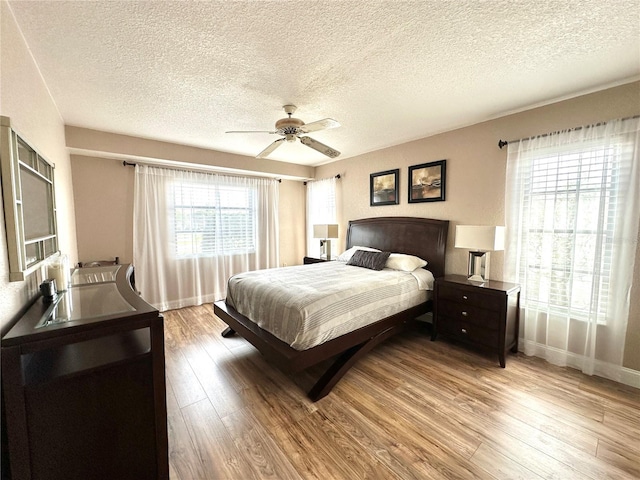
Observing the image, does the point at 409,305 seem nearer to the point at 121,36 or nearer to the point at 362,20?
the point at 362,20

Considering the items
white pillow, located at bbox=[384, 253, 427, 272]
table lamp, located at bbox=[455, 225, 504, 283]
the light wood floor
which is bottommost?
the light wood floor

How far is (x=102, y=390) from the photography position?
3.80 ft

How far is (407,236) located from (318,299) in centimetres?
212

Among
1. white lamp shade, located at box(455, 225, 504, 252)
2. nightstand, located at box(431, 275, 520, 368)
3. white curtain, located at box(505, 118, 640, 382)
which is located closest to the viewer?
white curtain, located at box(505, 118, 640, 382)

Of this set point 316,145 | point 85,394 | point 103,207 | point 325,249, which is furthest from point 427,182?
point 103,207

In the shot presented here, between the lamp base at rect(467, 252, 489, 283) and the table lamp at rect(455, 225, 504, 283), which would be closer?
the table lamp at rect(455, 225, 504, 283)

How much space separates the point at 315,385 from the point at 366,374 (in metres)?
0.55

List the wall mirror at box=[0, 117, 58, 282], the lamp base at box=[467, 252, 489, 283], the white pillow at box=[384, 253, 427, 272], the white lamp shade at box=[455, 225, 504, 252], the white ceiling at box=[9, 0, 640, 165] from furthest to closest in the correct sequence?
the white pillow at box=[384, 253, 427, 272] < the lamp base at box=[467, 252, 489, 283] < the white lamp shade at box=[455, 225, 504, 252] < the white ceiling at box=[9, 0, 640, 165] < the wall mirror at box=[0, 117, 58, 282]

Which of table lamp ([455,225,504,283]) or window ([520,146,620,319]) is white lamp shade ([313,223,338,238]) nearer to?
table lamp ([455,225,504,283])

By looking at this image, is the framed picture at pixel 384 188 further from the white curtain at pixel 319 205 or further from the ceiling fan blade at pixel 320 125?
the ceiling fan blade at pixel 320 125

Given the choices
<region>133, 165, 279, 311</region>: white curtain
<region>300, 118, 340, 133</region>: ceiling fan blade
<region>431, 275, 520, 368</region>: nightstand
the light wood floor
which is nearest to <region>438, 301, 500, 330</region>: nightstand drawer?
<region>431, 275, 520, 368</region>: nightstand

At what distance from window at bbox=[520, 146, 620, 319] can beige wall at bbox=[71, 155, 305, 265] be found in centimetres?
507

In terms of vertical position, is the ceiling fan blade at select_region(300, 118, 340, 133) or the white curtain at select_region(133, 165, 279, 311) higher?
the ceiling fan blade at select_region(300, 118, 340, 133)

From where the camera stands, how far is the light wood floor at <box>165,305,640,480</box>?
150 centimetres
